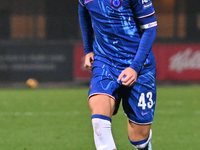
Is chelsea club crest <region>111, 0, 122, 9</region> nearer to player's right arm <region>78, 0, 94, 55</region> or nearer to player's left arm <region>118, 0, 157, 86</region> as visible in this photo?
player's left arm <region>118, 0, 157, 86</region>

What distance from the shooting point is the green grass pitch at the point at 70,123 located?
19.0ft

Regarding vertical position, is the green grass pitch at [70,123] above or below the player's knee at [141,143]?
below

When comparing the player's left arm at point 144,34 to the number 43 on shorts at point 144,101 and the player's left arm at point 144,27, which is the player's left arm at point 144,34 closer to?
the player's left arm at point 144,27

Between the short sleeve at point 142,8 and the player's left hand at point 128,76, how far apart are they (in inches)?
16.5

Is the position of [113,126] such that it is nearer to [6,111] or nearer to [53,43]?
[6,111]

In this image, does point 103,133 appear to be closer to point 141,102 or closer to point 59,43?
point 141,102

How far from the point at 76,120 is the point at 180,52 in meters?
7.72

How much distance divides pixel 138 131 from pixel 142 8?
3.49 feet

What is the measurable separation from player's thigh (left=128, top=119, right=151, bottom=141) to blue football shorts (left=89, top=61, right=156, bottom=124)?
7cm

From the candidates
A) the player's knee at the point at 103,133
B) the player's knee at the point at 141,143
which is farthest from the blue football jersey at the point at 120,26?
the player's knee at the point at 141,143

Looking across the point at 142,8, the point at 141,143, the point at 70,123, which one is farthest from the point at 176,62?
the point at 142,8

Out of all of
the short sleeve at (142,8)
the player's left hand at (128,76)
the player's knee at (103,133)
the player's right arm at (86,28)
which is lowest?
the player's knee at (103,133)

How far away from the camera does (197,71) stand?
14.7 m

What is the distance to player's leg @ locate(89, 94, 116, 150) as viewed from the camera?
11.1 ft
